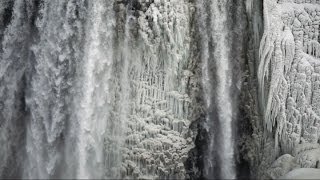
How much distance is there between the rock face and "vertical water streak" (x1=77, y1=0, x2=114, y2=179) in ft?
0.03

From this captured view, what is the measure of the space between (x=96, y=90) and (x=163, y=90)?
2.21 ft

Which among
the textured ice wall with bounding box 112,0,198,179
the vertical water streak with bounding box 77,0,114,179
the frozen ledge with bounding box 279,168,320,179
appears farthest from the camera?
the textured ice wall with bounding box 112,0,198,179

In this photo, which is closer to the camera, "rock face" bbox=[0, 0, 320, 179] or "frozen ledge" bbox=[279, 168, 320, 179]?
"frozen ledge" bbox=[279, 168, 320, 179]

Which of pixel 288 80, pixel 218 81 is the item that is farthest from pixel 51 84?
pixel 288 80

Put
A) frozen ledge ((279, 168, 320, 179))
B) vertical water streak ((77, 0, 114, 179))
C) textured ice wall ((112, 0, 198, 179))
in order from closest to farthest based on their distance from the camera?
frozen ledge ((279, 168, 320, 179))
vertical water streak ((77, 0, 114, 179))
textured ice wall ((112, 0, 198, 179))

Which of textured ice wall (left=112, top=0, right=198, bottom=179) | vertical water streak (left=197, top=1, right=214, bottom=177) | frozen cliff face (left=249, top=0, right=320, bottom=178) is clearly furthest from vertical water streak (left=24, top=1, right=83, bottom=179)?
frozen cliff face (left=249, top=0, right=320, bottom=178)

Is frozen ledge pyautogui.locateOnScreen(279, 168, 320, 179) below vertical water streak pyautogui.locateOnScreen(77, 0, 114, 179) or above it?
below

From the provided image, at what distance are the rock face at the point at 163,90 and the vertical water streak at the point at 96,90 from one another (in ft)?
0.03

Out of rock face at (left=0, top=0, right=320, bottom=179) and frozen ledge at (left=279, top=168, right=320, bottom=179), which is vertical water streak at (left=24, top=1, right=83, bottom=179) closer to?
rock face at (left=0, top=0, right=320, bottom=179)

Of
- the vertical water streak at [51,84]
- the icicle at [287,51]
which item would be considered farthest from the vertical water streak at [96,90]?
the icicle at [287,51]

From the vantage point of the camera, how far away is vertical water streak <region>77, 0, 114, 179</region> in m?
5.63

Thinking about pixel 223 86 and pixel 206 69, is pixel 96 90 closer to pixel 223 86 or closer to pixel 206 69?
pixel 206 69

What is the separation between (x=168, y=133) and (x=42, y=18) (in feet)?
5.83

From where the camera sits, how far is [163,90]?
5.82 metres
